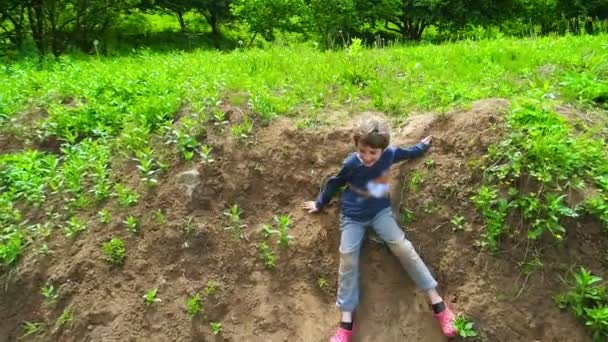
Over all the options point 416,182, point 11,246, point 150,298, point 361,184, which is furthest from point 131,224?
point 416,182

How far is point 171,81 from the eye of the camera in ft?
18.9

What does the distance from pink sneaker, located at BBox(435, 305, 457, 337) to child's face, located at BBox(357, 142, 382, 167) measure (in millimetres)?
1139

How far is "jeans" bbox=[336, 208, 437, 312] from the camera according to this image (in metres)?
3.76

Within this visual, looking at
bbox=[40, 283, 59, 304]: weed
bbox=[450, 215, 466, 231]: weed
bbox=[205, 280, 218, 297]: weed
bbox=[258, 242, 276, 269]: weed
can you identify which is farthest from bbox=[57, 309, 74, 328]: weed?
bbox=[450, 215, 466, 231]: weed

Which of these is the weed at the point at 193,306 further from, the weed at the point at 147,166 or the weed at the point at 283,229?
the weed at the point at 147,166

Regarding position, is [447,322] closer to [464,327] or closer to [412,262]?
[464,327]

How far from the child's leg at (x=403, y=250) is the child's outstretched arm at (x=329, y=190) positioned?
1.26 feet

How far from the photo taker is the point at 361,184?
3.96m

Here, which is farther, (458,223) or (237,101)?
(237,101)

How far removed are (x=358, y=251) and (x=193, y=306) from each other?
4.21 feet

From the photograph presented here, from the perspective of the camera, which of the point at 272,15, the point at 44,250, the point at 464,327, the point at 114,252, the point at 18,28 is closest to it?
the point at 464,327

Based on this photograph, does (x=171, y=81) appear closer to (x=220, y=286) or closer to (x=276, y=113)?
(x=276, y=113)

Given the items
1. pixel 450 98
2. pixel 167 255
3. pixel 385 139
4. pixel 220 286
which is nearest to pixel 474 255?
pixel 385 139

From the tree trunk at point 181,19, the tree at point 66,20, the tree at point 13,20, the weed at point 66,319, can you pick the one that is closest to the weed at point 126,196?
the weed at point 66,319
